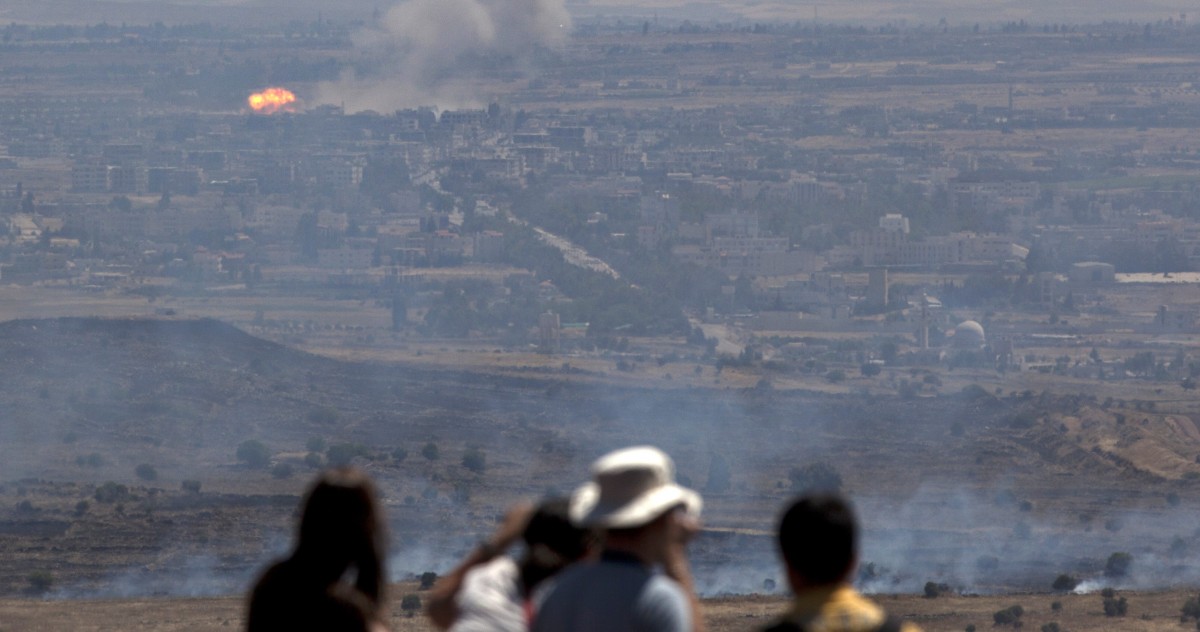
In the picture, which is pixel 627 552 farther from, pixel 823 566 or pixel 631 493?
pixel 823 566

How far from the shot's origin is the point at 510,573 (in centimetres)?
982

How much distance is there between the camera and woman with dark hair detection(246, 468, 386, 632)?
8820 mm

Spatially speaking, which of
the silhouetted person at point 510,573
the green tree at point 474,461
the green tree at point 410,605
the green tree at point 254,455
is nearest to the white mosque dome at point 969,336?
the green tree at point 474,461

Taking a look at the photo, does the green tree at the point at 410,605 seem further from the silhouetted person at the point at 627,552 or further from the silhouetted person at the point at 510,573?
the silhouetted person at the point at 627,552

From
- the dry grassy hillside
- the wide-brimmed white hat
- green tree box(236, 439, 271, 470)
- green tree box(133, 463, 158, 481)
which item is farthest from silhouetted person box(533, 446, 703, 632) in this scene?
green tree box(236, 439, 271, 470)

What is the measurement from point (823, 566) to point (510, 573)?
1648mm

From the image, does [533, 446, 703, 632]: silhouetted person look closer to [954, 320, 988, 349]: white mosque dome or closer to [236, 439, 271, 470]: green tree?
[236, 439, 271, 470]: green tree

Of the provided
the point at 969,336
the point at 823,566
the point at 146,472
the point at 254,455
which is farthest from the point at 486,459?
the point at 823,566

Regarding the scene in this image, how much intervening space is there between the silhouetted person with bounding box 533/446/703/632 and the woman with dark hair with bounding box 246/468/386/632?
687mm

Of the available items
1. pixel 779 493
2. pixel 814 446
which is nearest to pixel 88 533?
pixel 779 493

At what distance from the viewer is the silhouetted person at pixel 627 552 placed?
8.87 meters

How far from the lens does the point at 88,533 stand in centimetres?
6694

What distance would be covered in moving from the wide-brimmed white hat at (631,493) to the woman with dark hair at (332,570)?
0.82 m

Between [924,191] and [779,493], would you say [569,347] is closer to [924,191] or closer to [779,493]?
[779,493]
